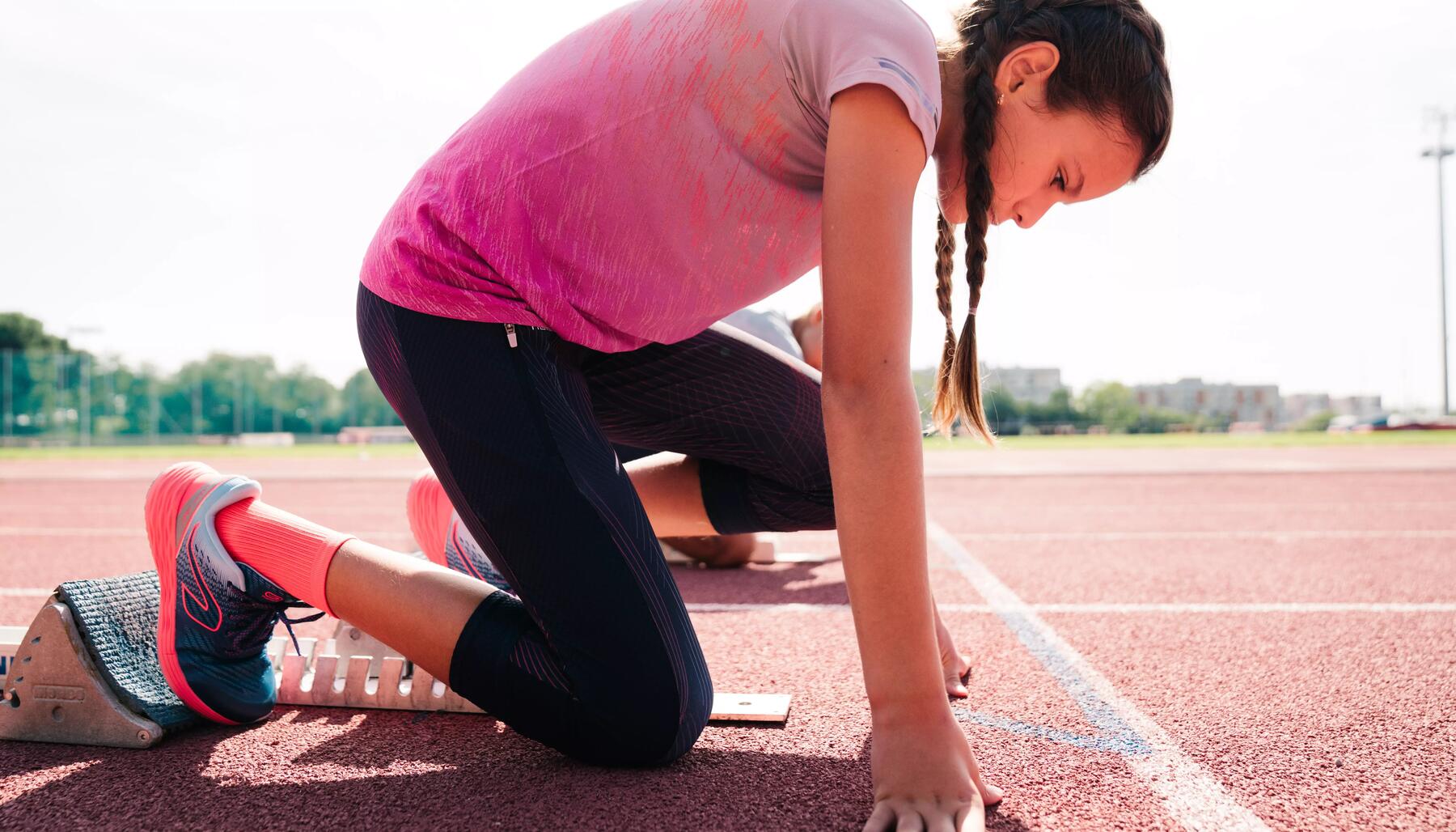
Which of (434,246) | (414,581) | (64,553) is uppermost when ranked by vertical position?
(434,246)

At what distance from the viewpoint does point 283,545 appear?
1.86m

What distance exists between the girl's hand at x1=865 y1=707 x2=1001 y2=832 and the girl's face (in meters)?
0.85

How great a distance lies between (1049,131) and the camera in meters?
1.54

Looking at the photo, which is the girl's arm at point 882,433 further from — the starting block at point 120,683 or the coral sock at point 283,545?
the coral sock at point 283,545

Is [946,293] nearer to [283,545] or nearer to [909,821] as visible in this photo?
[909,821]

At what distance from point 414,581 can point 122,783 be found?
57cm

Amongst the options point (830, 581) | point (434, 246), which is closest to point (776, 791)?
point (434, 246)

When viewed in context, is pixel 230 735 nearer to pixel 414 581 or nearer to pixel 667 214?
pixel 414 581

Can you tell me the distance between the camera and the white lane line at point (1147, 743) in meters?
1.49

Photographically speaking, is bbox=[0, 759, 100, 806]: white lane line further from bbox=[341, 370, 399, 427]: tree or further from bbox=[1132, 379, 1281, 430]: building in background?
bbox=[1132, 379, 1281, 430]: building in background

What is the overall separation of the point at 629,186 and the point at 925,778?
101cm

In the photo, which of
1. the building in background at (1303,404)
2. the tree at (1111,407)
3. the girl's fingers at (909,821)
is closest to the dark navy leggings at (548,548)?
the girl's fingers at (909,821)

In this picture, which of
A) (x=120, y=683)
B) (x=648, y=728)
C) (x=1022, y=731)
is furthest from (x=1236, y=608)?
(x=120, y=683)

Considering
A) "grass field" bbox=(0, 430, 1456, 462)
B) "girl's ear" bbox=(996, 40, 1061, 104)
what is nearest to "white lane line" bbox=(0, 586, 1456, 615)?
"girl's ear" bbox=(996, 40, 1061, 104)
